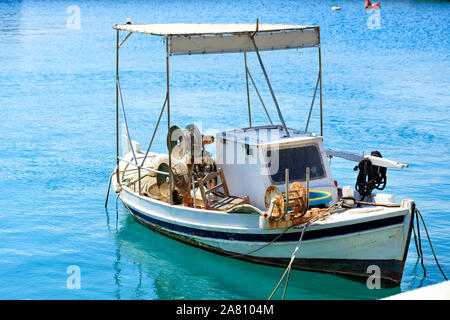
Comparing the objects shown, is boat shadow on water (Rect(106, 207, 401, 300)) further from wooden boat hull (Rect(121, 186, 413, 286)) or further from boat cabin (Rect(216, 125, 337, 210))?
boat cabin (Rect(216, 125, 337, 210))

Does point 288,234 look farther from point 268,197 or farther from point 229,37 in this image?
point 229,37

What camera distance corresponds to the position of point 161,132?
2517 cm

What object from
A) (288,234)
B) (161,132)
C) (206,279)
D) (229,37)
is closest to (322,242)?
(288,234)

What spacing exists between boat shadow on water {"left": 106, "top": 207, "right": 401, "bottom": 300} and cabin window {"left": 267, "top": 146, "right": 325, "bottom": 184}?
1.73 metres

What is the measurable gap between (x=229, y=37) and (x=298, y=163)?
2674 millimetres

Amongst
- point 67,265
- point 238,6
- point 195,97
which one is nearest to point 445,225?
point 67,265

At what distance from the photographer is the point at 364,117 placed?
27.2 m

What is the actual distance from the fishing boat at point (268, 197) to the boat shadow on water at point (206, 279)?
0.74 ft

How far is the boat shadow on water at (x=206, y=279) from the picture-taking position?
11.7 metres

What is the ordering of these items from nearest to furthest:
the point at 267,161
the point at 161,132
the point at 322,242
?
the point at 322,242
the point at 267,161
the point at 161,132

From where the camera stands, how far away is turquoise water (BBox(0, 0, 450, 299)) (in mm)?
12570

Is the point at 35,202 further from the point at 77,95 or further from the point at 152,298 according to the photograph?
the point at 77,95

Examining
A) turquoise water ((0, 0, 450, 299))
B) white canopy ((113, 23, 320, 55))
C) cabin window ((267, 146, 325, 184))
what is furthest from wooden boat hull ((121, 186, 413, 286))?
white canopy ((113, 23, 320, 55))

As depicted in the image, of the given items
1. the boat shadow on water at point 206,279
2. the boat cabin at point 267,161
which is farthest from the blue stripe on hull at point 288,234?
the boat cabin at point 267,161
